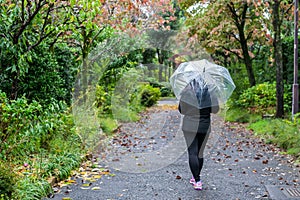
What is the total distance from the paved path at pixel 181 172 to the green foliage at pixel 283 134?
222 mm

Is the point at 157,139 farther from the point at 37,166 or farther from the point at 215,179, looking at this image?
the point at 37,166

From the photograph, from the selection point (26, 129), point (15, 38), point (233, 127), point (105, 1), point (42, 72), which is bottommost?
point (233, 127)

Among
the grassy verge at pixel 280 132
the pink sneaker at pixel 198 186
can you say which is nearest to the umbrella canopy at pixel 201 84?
the pink sneaker at pixel 198 186

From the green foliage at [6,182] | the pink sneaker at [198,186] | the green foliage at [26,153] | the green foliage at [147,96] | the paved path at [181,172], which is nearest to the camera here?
the green foliage at [6,182]

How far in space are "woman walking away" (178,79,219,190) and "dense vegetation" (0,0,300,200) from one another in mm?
1946

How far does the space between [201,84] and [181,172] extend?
195cm

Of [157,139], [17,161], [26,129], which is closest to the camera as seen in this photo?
[26,129]

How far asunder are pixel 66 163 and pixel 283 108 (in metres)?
7.93

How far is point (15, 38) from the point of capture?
6.58m

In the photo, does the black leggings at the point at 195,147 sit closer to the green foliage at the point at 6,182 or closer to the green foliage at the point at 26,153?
the green foliage at the point at 26,153

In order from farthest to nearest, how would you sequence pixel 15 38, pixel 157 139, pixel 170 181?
pixel 157 139 < pixel 15 38 < pixel 170 181

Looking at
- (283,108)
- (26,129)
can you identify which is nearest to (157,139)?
(283,108)

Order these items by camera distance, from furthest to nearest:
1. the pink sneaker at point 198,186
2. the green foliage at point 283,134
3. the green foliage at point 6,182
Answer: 1. the green foliage at point 283,134
2. the pink sneaker at point 198,186
3. the green foliage at point 6,182

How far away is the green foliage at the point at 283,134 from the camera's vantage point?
808 cm
